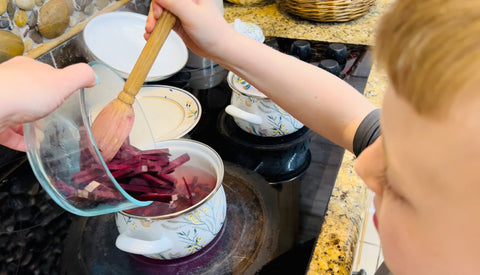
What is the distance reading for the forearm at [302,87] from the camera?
582 mm

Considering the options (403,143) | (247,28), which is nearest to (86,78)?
(403,143)

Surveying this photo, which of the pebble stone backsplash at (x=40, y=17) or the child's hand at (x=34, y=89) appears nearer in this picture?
the child's hand at (x=34, y=89)

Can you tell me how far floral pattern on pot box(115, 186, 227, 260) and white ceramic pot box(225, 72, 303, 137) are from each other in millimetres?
206

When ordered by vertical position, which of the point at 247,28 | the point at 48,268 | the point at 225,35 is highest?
the point at 225,35

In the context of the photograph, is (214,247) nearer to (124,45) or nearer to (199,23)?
(199,23)

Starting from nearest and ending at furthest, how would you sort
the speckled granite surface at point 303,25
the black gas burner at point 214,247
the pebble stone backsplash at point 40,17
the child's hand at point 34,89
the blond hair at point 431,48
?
the blond hair at point 431,48 → the child's hand at point 34,89 → the black gas burner at point 214,247 → the pebble stone backsplash at point 40,17 → the speckled granite surface at point 303,25

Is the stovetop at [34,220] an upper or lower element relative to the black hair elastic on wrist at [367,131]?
lower

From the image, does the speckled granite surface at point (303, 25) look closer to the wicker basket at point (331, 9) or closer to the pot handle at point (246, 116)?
the wicker basket at point (331, 9)

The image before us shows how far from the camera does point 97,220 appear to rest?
1.94 ft

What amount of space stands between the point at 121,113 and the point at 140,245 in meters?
0.16

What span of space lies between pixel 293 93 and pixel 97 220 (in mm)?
339

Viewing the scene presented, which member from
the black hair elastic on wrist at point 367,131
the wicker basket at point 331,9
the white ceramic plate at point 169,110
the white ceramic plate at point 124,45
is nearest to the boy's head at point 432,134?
the black hair elastic on wrist at point 367,131

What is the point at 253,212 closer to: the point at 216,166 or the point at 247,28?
the point at 216,166

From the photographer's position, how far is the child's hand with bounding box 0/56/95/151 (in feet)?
1.36
